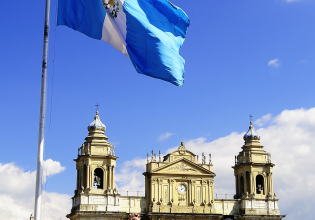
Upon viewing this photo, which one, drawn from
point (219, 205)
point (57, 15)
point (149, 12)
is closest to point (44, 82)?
point (57, 15)

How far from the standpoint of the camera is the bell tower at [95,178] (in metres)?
51.6

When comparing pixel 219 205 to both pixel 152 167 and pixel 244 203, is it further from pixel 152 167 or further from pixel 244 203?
pixel 152 167

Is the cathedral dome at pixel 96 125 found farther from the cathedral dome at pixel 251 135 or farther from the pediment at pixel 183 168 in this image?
the cathedral dome at pixel 251 135

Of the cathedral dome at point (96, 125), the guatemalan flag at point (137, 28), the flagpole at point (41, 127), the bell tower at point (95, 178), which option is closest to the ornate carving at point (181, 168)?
the bell tower at point (95, 178)

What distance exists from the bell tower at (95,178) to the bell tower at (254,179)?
1390 cm

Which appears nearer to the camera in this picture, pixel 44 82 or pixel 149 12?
pixel 44 82

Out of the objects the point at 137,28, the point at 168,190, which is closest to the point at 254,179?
the point at 168,190

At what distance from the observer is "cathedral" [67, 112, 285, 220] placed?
52.1 meters

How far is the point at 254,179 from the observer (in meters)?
56.4

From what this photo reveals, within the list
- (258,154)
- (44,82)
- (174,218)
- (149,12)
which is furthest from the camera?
(258,154)

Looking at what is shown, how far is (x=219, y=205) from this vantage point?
55.5 m

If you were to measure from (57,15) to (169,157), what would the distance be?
38778 millimetres

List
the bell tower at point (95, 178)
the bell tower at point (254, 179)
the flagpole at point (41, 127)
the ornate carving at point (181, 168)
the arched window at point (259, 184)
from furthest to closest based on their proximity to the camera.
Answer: the arched window at point (259, 184) < the bell tower at point (254, 179) < the ornate carving at point (181, 168) < the bell tower at point (95, 178) < the flagpole at point (41, 127)

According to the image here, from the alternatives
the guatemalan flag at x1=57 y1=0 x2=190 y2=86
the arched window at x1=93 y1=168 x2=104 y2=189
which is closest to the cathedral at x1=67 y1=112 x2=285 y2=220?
the arched window at x1=93 y1=168 x2=104 y2=189
